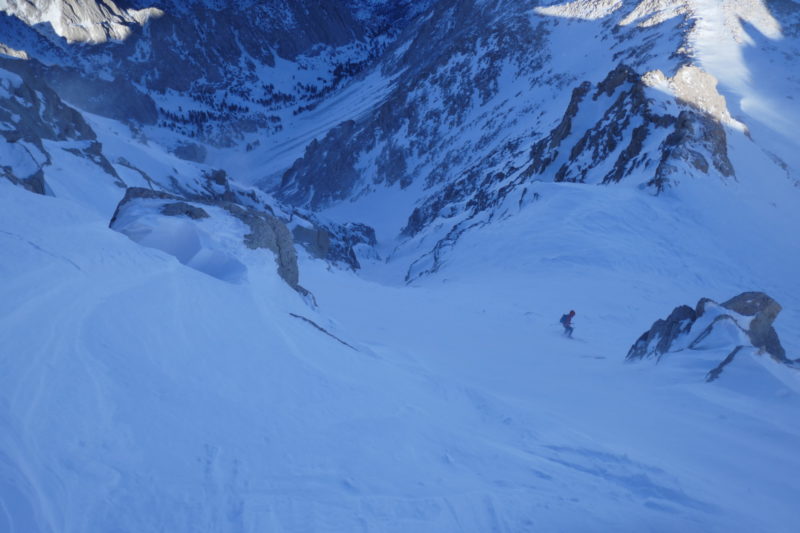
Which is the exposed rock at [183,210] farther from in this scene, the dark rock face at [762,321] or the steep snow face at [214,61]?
the steep snow face at [214,61]

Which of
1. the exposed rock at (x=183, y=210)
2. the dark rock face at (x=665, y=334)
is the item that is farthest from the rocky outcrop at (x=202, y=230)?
the dark rock face at (x=665, y=334)

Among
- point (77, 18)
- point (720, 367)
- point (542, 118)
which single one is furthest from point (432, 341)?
point (77, 18)

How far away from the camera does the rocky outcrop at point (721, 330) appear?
25.1 ft

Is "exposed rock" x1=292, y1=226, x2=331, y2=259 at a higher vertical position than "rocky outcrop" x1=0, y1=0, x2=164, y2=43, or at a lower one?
lower

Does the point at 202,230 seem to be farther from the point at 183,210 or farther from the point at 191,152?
the point at 191,152

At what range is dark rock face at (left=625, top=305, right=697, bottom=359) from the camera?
861cm

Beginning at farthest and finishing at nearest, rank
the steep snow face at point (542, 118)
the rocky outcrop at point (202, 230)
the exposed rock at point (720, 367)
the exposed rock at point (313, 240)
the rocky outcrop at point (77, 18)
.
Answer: the rocky outcrop at point (77, 18) < the exposed rock at point (313, 240) < the steep snow face at point (542, 118) < the rocky outcrop at point (202, 230) < the exposed rock at point (720, 367)

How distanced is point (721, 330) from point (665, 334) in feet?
3.48

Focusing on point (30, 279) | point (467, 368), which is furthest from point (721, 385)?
point (30, 279)

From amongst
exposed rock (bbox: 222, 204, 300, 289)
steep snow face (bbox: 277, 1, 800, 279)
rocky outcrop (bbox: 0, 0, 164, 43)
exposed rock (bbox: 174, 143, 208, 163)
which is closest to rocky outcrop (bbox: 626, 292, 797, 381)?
exposed rock (bbox: 222, 204, 300, 289)

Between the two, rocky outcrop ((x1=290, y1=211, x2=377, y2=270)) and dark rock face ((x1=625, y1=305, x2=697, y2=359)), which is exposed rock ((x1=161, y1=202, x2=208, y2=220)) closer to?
dark rock face ((x1=625, y1=305, x2=697, y2=359))

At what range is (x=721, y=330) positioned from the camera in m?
7.78

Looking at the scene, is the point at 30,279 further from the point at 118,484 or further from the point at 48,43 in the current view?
the point at 48,43

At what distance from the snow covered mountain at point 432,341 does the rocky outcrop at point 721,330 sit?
0.17 ft
